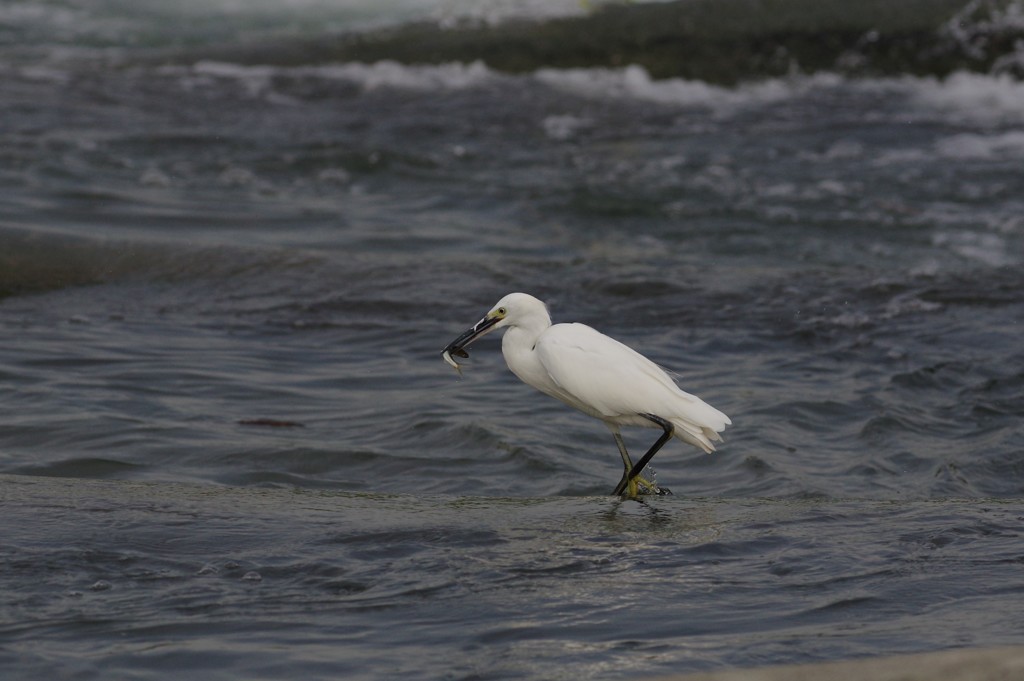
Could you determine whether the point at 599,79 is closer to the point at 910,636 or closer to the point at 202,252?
the point at 202,252

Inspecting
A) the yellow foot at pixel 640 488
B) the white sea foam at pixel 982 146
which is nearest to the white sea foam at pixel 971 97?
the white sea foam at pixel 982 146

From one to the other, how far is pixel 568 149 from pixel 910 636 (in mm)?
8745

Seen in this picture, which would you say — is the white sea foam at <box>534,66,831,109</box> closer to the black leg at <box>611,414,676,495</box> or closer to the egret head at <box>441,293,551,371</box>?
the egret head at <box>441,293,551,371</box>

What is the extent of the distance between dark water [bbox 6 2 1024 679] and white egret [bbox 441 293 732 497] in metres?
0.28

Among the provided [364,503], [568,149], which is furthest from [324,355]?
[568,149]

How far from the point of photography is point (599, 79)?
1348 centimetres

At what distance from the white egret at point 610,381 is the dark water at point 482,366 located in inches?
10.9

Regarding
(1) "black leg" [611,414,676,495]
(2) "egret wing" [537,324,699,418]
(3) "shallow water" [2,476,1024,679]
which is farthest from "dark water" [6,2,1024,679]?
(2) "egret wing" [537,324,699,418]

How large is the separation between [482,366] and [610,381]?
8.17 feet

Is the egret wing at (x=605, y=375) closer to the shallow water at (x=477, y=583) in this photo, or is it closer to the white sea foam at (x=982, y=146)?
the shallow water at (x=477, y=583)

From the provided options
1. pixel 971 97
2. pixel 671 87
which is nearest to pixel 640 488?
pixel 671 87

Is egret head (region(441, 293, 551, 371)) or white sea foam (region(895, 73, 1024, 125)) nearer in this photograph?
egret head (region(441, 293, 551, 371))

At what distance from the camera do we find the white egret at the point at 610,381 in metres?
4.79

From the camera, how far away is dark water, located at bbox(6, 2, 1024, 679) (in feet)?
11.5
